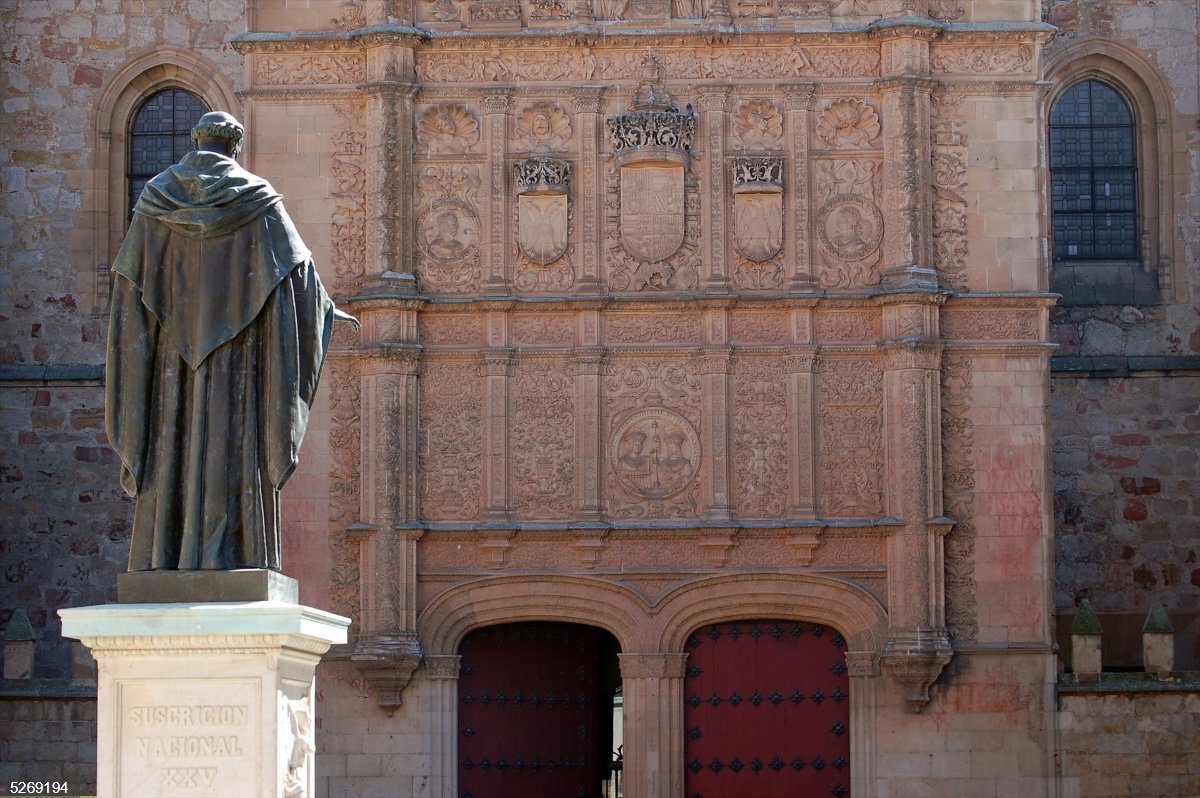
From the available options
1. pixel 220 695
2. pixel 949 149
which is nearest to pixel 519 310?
pixel 949 149

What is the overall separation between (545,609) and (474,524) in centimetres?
110

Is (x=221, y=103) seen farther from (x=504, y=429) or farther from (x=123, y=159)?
(x=504, y=429)

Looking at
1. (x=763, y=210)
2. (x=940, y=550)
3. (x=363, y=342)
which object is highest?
(x=763, y=210)

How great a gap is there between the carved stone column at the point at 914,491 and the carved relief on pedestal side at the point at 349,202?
17.4ft

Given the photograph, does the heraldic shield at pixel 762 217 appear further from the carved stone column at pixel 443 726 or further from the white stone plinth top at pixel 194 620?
the white stone plinth top at pixel 194 620

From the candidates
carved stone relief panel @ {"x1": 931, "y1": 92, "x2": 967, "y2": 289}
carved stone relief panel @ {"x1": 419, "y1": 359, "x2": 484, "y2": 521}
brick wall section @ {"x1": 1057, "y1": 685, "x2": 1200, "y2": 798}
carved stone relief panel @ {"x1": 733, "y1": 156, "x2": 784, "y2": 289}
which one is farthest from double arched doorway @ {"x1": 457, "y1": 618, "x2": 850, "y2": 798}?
carved stone relief panel @ {"x1": 931, "y1": 92, "x2": 967, "y2": 289}

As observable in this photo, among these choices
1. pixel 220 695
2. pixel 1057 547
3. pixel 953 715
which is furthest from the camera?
pixel 1057 547

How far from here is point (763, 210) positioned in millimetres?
21953

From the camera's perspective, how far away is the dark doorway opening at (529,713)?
21.7m

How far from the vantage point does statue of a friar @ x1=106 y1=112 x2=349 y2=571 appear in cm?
976

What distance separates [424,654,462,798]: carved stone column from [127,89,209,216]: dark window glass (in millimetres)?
8270

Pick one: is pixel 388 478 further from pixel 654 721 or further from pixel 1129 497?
pixel 1129 497

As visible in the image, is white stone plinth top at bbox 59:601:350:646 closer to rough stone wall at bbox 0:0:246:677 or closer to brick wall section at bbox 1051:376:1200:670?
rough stone wall at bbox 0:0:246:677

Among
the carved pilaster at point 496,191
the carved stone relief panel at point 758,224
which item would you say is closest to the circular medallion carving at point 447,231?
the carved pilaster at point 496,191
